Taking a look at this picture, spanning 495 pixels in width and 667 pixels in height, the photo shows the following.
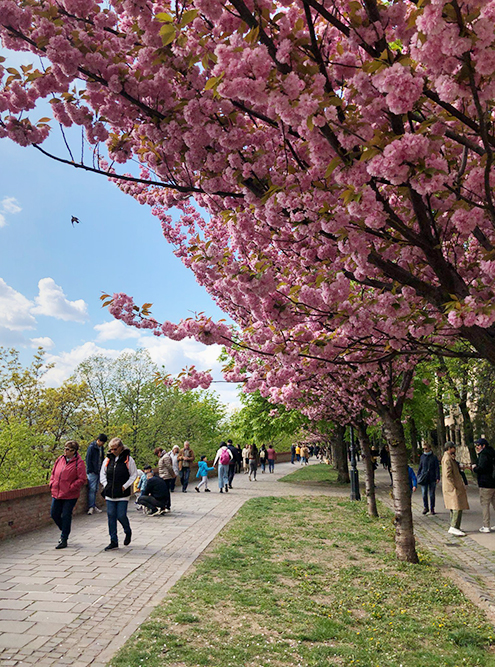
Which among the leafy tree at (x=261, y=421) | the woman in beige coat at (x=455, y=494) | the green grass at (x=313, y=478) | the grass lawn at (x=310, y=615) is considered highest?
the leafy tree at (x=261, y=421)

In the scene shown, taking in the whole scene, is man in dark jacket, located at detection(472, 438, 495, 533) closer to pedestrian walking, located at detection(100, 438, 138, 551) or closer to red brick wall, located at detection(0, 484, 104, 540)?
pedestrian walking, located at detection(100, 438, 138, 551)

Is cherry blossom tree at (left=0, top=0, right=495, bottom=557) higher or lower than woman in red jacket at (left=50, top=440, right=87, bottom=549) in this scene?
higher

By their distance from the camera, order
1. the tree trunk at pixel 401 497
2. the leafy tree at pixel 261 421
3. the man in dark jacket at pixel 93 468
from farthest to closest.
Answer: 1. the leafy tree at pixel 261 421
2. the man in dark jacket at pixel 93 468
3. the tree trunk at pixel 401 497

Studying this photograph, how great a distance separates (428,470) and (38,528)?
935 centimetres

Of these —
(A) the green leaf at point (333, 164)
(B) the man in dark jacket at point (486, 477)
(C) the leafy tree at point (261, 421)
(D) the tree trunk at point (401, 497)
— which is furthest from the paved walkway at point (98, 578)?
(C) the leafy tree at point (261, 421)

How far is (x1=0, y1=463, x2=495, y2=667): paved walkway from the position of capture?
4578mm

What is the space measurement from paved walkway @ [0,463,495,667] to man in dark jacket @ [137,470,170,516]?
381mm

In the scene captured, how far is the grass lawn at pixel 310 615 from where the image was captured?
4.49m

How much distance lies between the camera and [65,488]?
27.8 ft

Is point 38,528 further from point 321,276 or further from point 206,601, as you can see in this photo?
point 321,276

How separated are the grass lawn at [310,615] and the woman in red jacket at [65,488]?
2.44 metres

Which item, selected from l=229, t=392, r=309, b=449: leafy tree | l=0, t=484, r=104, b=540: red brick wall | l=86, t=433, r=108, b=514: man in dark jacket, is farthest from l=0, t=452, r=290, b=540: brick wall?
l=229, t=392, r=309, b=449: leafy tree

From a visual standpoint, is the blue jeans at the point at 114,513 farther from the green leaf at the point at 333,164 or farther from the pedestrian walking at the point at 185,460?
the pedestrian walking at the point at 185,460

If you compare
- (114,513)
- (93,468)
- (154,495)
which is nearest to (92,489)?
(93,468)
